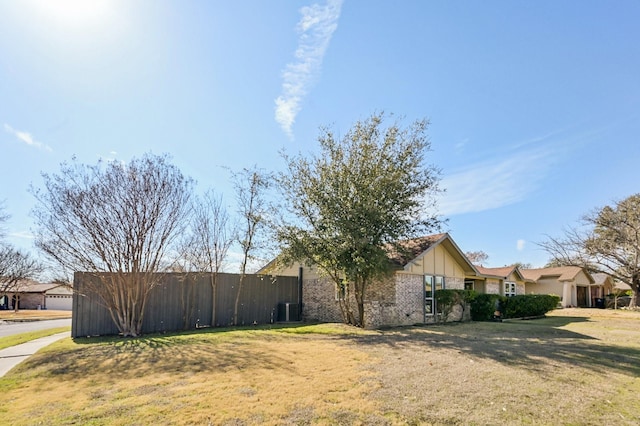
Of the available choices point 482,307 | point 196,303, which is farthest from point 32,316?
point 482,307

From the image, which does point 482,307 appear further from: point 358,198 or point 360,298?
point 358,198

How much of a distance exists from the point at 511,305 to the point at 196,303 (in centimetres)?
1669

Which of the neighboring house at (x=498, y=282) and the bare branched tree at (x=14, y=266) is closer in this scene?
the neighboring house at (x=498, y=282)

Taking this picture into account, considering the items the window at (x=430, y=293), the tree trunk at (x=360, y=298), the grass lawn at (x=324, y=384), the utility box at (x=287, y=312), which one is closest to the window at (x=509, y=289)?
the window at (x=430, y=293)

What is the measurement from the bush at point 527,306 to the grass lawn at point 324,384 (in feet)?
37.2

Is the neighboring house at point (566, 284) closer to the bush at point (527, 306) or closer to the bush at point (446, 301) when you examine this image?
the bush at point (527, 306)

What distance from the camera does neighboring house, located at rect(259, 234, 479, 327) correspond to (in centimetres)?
1648

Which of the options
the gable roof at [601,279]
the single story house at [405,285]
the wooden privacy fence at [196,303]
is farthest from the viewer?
the gable roof at [601,279]

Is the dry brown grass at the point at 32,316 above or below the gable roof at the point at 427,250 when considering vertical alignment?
below

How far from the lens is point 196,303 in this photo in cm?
1495

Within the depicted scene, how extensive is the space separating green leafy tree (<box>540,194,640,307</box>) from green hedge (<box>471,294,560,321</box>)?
27.8 feet

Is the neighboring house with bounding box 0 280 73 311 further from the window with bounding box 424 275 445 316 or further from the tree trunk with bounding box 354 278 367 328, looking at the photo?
the window with bounding box 424 275 445 316

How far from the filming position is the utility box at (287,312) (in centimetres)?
1806

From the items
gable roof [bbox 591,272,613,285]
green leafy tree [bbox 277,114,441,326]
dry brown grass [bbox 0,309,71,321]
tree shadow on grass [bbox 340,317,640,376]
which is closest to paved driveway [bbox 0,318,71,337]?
dry brown grass [bbox 0,309,71,321]
